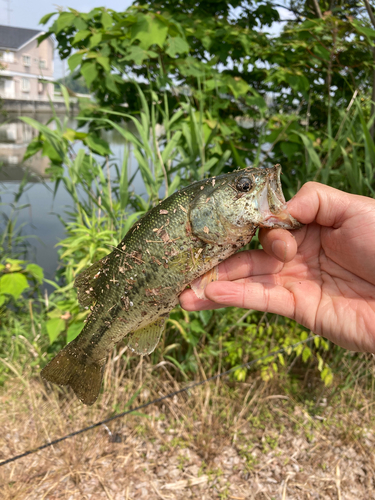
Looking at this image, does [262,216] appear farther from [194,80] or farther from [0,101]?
[0,101]

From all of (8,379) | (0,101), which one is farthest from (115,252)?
(0,101)

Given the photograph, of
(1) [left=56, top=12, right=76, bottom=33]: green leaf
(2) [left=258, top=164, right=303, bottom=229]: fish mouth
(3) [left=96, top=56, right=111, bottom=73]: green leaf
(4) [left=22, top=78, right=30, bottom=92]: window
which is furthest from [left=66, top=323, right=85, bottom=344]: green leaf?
(4) [left=22, top=78, right=30, bottom=92]: window

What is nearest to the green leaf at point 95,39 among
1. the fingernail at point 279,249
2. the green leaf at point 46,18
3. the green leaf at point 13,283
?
the green leaf at point 46,18

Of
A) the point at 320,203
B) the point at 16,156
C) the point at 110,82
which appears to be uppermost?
the point at 110,82

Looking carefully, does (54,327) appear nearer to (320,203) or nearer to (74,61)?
(320,203)

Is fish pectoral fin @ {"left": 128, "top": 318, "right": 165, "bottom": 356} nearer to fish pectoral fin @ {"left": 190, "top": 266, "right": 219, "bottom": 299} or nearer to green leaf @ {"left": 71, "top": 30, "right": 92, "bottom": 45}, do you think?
fish pectoral fin @ {"left": 190, "top": 266, "right": 219, "bottom": 299}

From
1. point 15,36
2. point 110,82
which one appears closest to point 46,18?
point 110,82
